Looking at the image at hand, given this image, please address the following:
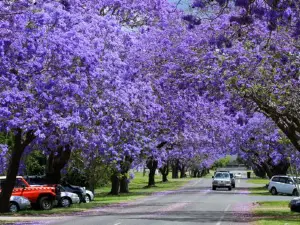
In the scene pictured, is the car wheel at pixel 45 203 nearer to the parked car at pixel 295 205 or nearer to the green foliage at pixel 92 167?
the green foliage at pixel 92 167

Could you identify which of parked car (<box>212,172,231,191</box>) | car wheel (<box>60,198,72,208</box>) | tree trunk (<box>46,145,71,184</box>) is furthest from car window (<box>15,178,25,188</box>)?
parked car (<box>212,172,231,191</box>)

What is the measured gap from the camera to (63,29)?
65.4 feet

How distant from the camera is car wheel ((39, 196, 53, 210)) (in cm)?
3023

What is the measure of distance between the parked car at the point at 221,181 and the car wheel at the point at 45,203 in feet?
103

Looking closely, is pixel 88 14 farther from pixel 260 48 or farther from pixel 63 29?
pixel 260 48

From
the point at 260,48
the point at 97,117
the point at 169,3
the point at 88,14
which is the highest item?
the point at 169,3

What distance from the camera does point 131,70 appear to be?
2548 cm

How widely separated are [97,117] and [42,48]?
703 cm

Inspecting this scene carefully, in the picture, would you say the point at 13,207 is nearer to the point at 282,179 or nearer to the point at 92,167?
the point at 92,167

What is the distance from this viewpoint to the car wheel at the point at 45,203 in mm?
30234

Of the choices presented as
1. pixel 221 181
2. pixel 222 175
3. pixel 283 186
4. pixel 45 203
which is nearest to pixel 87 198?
pixel 45 203

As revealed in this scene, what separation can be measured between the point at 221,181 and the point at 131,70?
3632cm

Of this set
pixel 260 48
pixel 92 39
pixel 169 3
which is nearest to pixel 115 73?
pixel 92 39

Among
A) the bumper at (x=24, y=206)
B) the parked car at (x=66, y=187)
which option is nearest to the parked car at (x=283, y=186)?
the parked car at (x=66, y=187)
